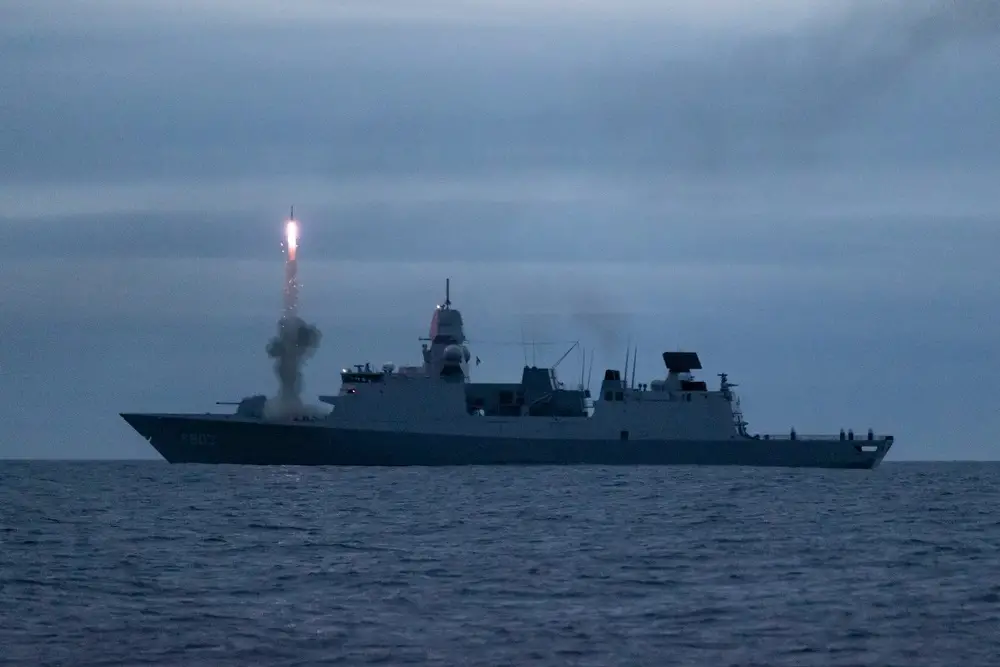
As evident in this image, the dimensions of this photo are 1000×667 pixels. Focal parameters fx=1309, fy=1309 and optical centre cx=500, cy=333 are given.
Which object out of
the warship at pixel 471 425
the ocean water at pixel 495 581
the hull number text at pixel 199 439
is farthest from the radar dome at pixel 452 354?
the ocean water at pixel 495 581

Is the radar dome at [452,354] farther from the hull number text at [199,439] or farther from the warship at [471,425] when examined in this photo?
the hull number text at [199,439]

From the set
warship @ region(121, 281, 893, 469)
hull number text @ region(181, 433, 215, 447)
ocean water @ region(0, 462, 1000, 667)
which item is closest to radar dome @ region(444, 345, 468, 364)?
warship @ region(121, 281, 893, 469)

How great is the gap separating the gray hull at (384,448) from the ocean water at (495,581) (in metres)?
14.3

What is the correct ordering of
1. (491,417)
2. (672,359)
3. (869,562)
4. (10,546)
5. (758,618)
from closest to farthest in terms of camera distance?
1. (758,618)
2. (869,562)
3. (10,546)
4. (491,417)
5. (672,359)

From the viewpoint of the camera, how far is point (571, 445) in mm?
53531

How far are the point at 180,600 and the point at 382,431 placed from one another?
33847mm

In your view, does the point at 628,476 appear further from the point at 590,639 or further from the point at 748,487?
the point at 590,639

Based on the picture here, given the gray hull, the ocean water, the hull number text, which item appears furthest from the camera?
the hull number text

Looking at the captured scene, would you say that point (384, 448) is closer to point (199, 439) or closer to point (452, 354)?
point (452, 354)

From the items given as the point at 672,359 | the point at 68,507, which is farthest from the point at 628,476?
the point at 68,507

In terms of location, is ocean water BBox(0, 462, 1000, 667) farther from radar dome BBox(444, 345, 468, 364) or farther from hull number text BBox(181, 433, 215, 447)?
radar dome BBox(444, 345, 468, 364)

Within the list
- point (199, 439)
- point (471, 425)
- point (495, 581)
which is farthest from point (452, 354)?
point (495, 581)

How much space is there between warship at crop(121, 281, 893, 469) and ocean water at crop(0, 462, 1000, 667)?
14.5 metres

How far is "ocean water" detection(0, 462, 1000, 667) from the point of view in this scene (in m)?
14.5
